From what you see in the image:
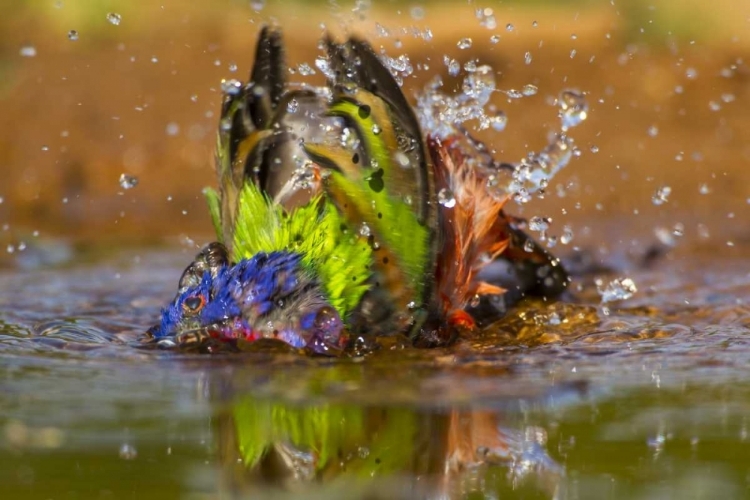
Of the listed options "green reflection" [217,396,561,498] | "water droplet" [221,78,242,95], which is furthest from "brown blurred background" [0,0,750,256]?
"green reflection" [217,396,561,498]

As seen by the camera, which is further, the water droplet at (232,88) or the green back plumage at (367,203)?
the water droplet at (232,88)

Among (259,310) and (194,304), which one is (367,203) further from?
(194,304)

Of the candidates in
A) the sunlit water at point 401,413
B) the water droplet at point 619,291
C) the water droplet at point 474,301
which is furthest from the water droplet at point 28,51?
the water droplet at point 474,301

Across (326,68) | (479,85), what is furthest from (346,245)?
(479,85)

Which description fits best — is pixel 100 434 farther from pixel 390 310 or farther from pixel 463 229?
pixel 463 229

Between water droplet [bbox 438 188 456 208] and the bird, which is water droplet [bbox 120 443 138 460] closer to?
the bird

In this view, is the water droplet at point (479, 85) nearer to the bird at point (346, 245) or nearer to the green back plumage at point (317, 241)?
the bird at point (346, 245)

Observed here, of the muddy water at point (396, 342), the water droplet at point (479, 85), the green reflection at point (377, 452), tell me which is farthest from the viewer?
the water droplet at point (479, 85)

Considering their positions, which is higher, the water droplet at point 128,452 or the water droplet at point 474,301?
the water droplet at point 474,301
